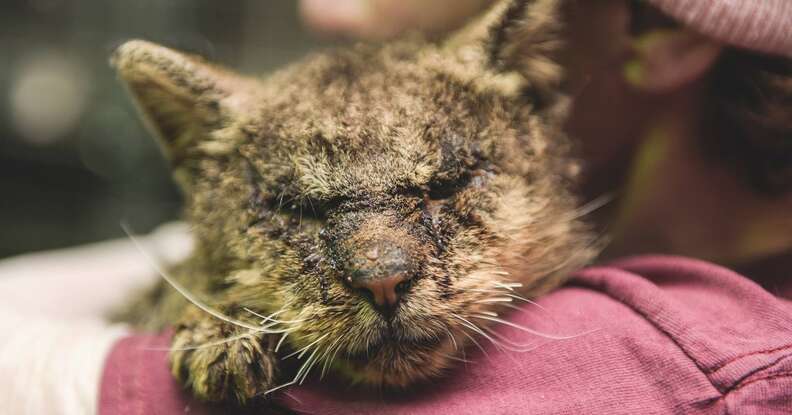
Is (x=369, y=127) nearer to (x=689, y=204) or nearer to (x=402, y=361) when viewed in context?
(x=402, y=361)

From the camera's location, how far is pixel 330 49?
5.63 ft

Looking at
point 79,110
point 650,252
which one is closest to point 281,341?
point 650,252

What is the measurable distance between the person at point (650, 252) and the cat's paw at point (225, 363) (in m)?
0.04

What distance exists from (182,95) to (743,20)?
1.11 metres

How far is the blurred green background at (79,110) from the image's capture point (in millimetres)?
3434

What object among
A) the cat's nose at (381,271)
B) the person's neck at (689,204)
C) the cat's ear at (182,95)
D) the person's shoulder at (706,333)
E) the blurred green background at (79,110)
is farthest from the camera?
the blurred green background at (79,110)

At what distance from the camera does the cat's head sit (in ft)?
3.58

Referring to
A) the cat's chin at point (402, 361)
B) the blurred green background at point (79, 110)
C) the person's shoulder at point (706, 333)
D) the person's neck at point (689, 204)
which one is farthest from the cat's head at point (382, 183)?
the blurred green background at point (79, 110)

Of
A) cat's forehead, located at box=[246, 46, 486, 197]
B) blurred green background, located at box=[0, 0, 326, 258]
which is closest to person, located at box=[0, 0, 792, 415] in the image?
cat's forehead, located at box=[246, 46, 486, 197]

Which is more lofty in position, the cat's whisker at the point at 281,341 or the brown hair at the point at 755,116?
the brown hair at the point at 755,116

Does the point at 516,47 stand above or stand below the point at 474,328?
above

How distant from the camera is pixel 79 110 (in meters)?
3.53

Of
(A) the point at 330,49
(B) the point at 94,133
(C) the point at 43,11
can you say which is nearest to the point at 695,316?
(A) the point at 330,49

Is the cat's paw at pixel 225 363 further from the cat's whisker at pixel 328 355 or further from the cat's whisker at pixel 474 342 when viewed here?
the cat's whisker at pixel 474 342
